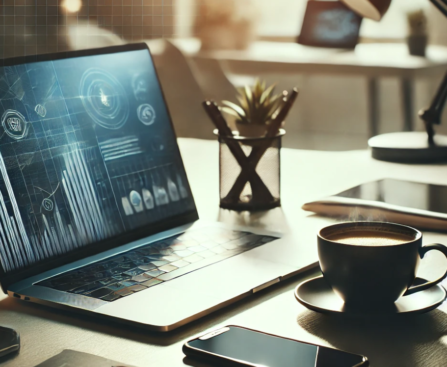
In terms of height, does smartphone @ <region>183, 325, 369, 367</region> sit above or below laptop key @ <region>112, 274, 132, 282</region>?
below

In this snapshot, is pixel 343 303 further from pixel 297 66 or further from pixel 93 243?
pixel 297 66

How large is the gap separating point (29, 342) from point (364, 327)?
0.97 ft

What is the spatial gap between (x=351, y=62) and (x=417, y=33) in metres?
0.14

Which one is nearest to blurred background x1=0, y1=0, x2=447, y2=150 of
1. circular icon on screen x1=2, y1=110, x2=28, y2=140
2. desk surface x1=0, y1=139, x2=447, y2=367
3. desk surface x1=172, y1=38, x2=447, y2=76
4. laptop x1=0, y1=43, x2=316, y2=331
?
desk surface x1=172, y1=38, x2=447, y2=76

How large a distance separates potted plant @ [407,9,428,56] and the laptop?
0.63 m

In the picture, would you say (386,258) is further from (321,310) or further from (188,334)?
(188,334)

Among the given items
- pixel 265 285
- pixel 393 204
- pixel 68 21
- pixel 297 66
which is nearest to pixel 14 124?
pixel 68 21

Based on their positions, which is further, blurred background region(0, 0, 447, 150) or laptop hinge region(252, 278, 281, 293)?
blurred background region(0, 0, 447, 150)

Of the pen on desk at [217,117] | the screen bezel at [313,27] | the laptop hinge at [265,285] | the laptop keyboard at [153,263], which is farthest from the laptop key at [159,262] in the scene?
the screen bezel at [313,27]

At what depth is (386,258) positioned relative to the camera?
55 centimetres

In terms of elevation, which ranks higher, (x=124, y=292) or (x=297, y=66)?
(x=297, y=66)

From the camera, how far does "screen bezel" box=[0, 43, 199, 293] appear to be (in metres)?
0.68

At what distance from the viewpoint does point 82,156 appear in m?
0.80

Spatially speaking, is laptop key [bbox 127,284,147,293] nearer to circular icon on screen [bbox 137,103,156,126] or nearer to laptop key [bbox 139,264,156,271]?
laptop key [bbox 139,264,156,271]
